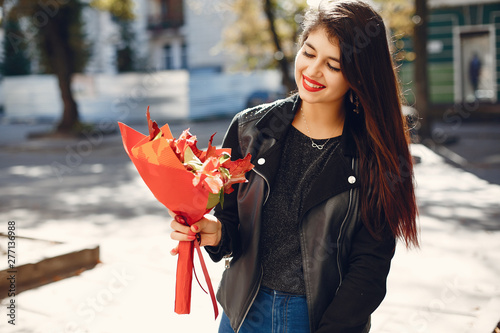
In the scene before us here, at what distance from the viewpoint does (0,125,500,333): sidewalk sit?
447cm

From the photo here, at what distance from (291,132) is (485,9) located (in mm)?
22015

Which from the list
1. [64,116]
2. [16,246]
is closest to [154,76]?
[64,116]

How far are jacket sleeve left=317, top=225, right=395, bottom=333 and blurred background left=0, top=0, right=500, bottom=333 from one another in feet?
2.38

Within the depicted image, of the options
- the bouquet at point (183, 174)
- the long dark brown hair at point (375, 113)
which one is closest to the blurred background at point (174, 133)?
the long dark brown hair at point (375, 113)

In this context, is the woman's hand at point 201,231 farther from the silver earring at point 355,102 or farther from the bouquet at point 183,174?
the silver earring at point 355,102

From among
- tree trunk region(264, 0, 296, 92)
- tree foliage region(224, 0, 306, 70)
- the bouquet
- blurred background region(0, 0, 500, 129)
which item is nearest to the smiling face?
the bouquet

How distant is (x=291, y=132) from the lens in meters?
2.22

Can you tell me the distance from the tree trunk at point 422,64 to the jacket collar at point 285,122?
13.2 metres

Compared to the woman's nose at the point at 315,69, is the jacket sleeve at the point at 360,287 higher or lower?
lower

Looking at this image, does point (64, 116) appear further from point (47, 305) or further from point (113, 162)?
point (47, 305)

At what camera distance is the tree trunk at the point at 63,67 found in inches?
766

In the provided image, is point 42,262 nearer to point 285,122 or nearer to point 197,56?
point 285,122

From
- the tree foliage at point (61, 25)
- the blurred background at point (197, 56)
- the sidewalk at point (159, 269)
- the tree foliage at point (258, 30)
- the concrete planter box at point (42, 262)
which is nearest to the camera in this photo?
the sidewalk at point (159, 269)

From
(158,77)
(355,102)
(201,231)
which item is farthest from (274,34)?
(201,231)
